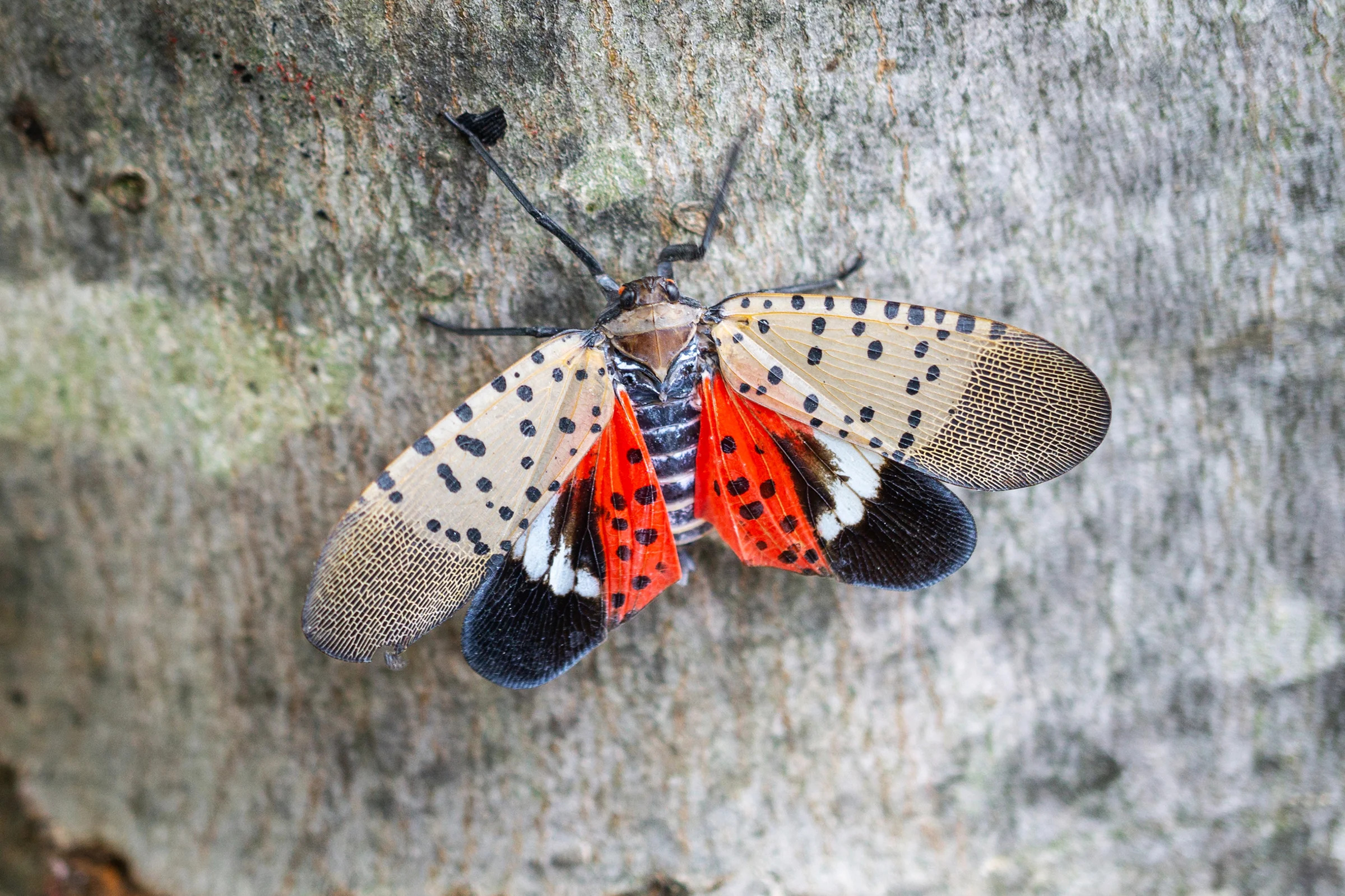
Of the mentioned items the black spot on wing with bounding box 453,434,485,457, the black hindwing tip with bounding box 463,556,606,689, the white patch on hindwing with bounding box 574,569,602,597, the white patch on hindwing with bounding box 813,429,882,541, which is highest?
the black spot on wing with bounding box 453,434,485,457

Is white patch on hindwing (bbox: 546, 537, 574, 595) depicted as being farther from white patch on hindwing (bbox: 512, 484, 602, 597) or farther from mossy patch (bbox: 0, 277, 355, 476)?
mossy patch (bbox: 0, 277, 355, 476)

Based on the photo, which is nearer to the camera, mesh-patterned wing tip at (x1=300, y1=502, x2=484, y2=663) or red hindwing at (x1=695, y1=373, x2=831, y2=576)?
mesh-patterned wing tip at (x1=300, y1=502, x2=484, y2=663)

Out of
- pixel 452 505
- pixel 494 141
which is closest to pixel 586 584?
pixel 452 505

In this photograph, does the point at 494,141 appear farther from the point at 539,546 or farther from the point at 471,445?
the point at 539,546

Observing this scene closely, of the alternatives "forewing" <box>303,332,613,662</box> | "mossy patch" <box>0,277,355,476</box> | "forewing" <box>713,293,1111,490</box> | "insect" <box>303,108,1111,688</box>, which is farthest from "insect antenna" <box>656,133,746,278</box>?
"mossy patch" <box>0,277,355,476</box>

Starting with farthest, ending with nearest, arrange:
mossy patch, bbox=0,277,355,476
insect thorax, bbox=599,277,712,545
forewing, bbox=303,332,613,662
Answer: mossy patch, bbox=0,277,355,476 → insect thorax, bbox=599,277,712,545 → forewing, bbox=303,332,613,662

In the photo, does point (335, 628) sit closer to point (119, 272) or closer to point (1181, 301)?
point (119, 272)
